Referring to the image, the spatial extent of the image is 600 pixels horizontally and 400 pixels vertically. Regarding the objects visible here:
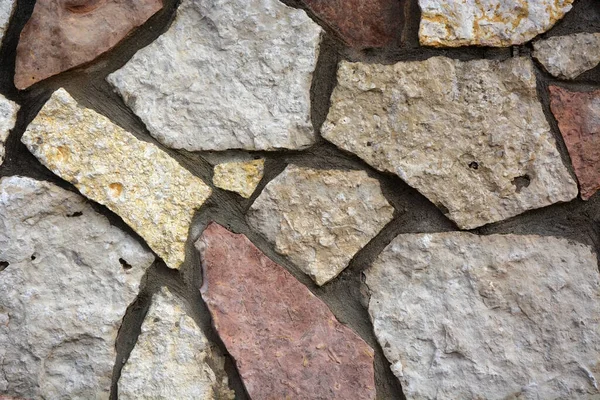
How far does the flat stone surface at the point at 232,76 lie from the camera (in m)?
0.96

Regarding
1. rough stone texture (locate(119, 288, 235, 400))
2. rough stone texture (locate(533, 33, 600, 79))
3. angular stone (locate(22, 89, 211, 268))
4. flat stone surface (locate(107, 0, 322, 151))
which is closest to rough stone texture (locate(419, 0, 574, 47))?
rough stone texture (locate(533, 33, 600, 79))

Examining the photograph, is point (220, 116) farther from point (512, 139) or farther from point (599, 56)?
point (599, 56)

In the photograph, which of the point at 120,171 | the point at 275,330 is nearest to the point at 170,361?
the point at 275,330

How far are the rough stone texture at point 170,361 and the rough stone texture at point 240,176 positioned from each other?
18 cm

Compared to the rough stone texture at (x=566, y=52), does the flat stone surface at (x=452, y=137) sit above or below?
below

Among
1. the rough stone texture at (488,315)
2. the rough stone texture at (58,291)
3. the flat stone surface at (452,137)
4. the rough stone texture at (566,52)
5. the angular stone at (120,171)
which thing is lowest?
the rough stone texture at (58,291)

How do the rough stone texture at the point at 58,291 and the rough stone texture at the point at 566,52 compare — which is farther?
the rough stone texture at the point at 566,52

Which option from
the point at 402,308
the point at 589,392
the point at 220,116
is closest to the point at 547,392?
the point at 589,392

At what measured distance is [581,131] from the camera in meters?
0.99

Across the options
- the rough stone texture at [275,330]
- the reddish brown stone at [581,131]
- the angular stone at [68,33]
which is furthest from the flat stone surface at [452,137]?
the angular stone at [68,33]

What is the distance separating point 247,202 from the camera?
974 millimetres

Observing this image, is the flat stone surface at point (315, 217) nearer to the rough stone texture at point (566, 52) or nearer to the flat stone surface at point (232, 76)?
the flat stone surface at point (232, 76)

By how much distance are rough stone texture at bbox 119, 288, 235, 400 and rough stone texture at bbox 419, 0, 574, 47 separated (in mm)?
571

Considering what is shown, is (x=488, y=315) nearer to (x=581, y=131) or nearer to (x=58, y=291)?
(x=581, y=131)
